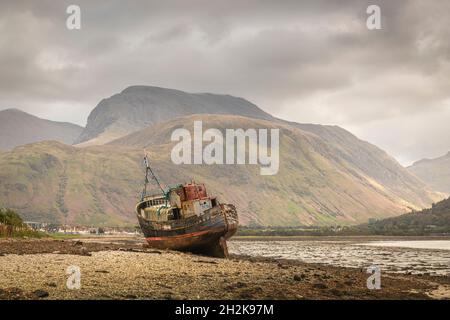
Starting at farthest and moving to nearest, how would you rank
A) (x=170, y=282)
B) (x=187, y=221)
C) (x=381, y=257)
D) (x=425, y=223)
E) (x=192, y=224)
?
(x=425, y=223)
(x=381, y=257)
(x=187, y=221)
(x=192, y=224)
(x=170, y=282)

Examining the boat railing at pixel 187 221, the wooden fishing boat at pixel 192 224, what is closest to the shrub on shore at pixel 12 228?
the wooden fishing boat at pixel 192 224

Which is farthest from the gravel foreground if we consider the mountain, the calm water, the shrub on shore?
the mountain

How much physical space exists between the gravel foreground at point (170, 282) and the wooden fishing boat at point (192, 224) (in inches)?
663

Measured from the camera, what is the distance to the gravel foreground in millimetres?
23781

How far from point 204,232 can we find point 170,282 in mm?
28676

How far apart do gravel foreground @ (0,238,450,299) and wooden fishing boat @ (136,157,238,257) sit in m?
16.8

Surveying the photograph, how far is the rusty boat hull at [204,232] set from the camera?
56.8 metres

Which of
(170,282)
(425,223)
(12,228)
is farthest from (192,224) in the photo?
(425,223)

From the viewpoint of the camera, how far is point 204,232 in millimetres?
56719

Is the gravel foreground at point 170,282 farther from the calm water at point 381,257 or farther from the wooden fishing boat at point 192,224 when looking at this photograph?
the wooden fishing boat at point 192,224

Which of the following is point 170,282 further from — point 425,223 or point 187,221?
point 425,223
